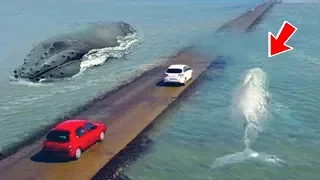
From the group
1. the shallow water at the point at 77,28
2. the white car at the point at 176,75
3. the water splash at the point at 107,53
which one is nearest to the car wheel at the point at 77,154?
the shallow water at the point at 77,28

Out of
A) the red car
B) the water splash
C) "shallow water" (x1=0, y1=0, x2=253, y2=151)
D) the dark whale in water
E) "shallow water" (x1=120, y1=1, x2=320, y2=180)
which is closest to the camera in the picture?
the red car

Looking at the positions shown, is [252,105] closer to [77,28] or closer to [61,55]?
[61,55]

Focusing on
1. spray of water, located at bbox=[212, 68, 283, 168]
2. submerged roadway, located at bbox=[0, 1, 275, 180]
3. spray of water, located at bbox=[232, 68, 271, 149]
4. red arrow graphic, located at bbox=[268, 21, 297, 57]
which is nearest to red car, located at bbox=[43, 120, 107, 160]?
submerged roadway, located at bbox=[0, 1, 275, 180]

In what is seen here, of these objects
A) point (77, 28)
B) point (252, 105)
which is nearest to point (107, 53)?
point (77, 28)

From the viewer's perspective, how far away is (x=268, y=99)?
41469mm

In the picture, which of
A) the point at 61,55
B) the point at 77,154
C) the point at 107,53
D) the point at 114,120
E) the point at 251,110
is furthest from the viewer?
the point at 107,53

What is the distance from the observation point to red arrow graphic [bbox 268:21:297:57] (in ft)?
198

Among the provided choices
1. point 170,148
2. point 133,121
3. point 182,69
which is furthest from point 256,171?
point 182,69

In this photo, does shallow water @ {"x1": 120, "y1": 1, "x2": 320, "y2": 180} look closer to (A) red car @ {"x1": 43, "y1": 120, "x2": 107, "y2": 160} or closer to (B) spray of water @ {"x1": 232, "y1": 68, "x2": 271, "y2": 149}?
(B) spray of water @ {"x1": 232, "y1": 68, "x2": 271, "y2": 149}

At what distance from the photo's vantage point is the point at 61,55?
5412 centimetres

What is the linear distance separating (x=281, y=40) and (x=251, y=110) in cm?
3461

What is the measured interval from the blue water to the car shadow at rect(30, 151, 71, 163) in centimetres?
380

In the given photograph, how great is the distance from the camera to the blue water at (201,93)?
29.8 metres

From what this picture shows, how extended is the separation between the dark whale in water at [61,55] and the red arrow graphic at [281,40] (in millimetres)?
20572
